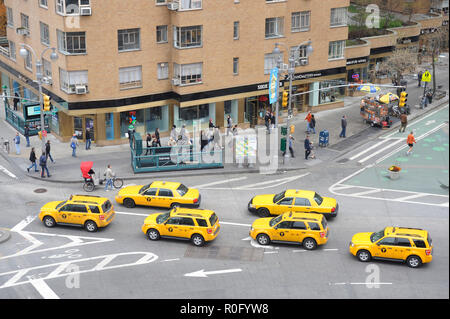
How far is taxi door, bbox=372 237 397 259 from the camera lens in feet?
89.9

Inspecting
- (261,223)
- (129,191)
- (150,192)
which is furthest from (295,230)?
(129,191)

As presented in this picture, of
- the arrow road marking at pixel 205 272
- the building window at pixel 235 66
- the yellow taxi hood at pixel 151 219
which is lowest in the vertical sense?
the arrow road marking at pixel 205 272

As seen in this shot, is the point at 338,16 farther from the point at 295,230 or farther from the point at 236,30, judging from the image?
the point at 295,230

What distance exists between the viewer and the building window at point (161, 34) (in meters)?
45.8

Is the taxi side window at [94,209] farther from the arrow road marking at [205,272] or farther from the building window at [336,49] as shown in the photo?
the building window at [336,49]

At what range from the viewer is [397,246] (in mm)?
27281

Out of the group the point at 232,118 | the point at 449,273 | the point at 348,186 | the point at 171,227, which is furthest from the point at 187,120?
the point at 449,273

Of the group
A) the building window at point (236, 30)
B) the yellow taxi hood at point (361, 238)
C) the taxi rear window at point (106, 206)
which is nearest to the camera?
the yellow taxi hood at point (361, 238)

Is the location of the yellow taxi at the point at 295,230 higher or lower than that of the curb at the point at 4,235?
higher

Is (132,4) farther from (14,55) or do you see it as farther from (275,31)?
(14,55)

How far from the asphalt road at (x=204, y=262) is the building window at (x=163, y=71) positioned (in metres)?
14.6

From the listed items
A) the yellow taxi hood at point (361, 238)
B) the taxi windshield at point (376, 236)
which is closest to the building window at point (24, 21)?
the yellow taxi hood at point (361, 238)

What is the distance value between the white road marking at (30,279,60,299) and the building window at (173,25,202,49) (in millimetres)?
23778

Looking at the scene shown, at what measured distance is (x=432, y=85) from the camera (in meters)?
63.5
